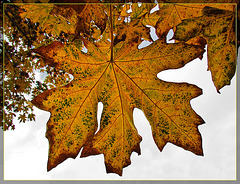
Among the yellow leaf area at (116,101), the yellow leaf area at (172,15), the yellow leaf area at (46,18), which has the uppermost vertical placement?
the yellow leaf area at (46,18)

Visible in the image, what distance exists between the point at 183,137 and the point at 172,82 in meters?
0.18

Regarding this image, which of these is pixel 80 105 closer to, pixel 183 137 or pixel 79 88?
pixel 79 88

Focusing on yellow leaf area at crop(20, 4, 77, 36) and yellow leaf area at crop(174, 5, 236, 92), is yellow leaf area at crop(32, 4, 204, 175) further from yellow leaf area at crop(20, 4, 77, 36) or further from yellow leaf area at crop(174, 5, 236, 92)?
yellow leaf area at crop(20, 4, 77, 36)

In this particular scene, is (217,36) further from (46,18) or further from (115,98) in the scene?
(46,18)

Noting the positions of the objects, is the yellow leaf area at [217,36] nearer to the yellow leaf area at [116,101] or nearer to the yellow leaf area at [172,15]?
the yellow leaf area at [116,101]

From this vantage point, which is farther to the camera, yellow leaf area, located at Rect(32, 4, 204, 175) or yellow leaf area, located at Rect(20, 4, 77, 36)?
yellow leaf area, located at Rect(20, 4, 77, 36)

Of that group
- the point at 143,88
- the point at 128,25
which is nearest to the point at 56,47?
the point at 143,88

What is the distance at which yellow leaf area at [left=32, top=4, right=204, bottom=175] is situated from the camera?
59 cm

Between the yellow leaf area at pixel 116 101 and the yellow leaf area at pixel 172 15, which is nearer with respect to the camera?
the yellow leaf area at pixel 116 101

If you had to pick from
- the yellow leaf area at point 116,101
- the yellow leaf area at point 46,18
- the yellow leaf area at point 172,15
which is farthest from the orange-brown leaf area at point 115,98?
the yellow leaf area at point 46,18

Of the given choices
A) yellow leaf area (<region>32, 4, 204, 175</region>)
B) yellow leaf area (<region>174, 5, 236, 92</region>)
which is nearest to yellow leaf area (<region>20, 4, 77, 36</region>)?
yellow leaf area (<region>32, 4, 204, 175</region>)

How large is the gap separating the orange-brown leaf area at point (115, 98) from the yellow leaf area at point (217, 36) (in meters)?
0.02

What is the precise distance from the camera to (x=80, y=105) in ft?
2.04

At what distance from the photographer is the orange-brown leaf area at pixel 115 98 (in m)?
0.59
